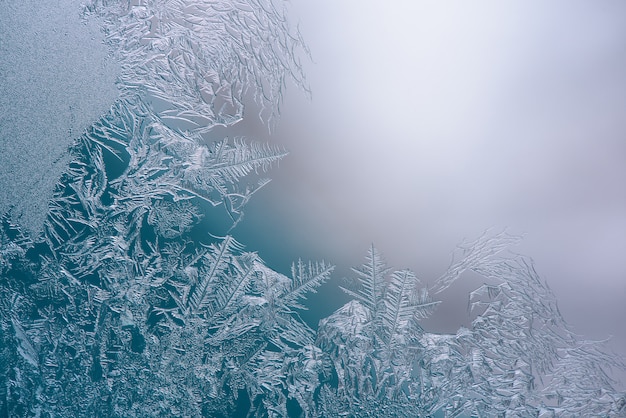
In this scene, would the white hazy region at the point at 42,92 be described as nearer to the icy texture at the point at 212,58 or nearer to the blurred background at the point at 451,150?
the icy texture at the point at 212,58

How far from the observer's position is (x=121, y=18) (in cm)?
91

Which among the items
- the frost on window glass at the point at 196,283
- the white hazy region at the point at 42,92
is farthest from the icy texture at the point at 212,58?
the white hazy region at the point at 42,92

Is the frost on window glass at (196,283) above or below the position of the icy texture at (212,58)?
below

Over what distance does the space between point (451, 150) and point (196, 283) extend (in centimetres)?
66

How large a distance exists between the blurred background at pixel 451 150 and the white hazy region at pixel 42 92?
1.27 feet

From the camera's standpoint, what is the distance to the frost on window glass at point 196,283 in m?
0.90

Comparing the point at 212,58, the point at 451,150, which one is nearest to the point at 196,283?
the point at 212,58

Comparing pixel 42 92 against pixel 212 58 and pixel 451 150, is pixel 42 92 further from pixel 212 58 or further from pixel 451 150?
pixel 451 150

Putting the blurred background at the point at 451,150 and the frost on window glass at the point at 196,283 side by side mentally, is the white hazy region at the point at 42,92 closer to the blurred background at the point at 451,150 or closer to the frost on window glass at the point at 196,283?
the frost on window glass at the point at 196,283

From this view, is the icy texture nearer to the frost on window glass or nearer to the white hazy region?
the frost on window glass

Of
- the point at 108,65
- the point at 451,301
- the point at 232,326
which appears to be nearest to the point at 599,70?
the point at 451,301

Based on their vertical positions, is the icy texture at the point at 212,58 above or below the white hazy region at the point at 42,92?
above

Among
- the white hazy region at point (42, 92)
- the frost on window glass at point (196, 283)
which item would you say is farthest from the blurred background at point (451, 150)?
the white hazy region at point (42, 92)

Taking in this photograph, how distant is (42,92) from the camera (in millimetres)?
912
